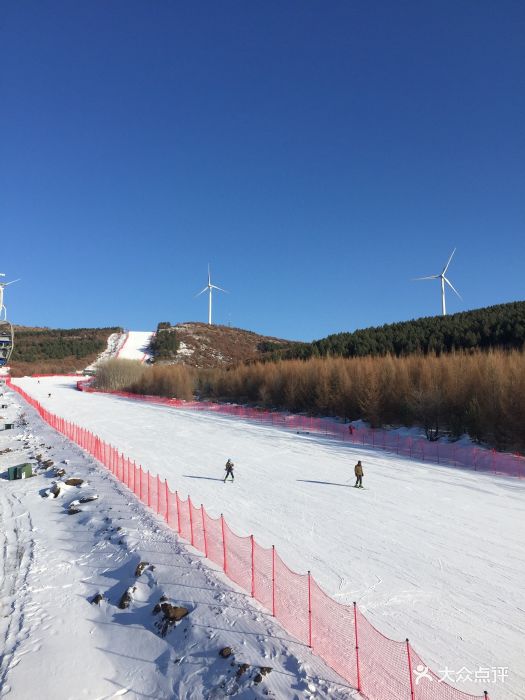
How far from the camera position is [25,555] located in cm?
1376

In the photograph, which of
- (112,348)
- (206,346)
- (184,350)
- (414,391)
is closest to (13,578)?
(414,391)

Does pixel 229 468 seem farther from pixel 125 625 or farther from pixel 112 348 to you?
pixel 112 348

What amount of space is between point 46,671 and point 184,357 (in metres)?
111

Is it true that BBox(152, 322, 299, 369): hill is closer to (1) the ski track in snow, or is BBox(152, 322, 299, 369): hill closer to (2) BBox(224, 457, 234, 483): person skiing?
(2) BBox(224, 457, 234, 483): person skiing

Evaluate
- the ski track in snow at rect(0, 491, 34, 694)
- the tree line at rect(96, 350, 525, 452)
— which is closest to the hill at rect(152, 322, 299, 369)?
the tree line at rect(96, 350, 525, 452)

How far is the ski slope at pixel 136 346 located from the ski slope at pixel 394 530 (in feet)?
295

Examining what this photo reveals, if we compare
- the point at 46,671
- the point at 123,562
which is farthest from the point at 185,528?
the point at 46,671

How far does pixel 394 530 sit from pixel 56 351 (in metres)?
128

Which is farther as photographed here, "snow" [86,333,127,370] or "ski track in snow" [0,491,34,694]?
"snow" [86,333,127,370]

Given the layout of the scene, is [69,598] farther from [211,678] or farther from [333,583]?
[333,583]

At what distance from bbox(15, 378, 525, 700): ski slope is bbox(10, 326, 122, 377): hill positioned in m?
92.1

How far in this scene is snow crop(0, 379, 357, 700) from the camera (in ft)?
25.6

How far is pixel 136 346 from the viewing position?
132 meters

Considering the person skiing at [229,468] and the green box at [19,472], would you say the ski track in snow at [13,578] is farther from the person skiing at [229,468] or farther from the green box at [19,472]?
the person skiing at [229,468]
